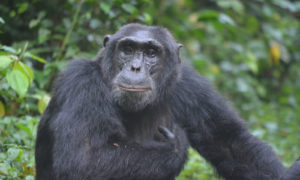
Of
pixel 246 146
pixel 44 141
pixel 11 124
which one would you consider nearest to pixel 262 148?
pixel 246 146

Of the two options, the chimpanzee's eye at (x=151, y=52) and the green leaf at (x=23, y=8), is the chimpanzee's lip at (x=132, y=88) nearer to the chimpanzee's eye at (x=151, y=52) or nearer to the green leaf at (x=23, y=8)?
the chimpanzee's eye at (x=151, y=52)

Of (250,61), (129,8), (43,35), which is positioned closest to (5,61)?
(43,35)

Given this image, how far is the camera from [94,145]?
13.9ft

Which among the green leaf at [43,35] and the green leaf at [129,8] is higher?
the green leaf at [129,8]

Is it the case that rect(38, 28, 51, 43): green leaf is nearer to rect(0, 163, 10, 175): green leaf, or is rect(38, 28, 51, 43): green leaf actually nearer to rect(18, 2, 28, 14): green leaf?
rect(18, 2, 28, 14): green leaf

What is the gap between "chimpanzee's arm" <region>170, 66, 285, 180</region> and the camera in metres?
5.04

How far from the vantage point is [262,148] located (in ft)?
16.5

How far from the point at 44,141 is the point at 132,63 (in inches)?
49.3

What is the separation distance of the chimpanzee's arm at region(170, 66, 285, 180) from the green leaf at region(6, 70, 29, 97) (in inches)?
67.9

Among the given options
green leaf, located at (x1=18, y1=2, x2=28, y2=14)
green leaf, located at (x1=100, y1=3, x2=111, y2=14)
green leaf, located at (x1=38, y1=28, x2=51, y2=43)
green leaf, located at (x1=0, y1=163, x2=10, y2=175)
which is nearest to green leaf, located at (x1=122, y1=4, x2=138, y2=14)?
green leaf, located at (x1=100, y1=3, x2=111, y2=14)

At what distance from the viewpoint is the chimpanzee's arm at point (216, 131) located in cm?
504

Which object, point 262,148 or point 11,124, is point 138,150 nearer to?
point 262,148

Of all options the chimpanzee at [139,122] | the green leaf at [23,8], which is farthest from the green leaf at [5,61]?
the green leaf at [23,8]

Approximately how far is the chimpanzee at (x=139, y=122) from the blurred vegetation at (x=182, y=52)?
509 mm
